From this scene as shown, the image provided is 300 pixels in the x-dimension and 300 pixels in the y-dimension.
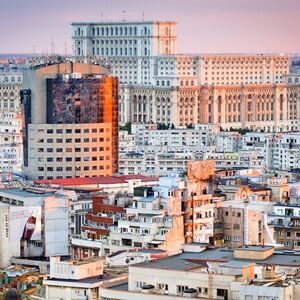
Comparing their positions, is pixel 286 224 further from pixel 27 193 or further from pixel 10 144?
pixel 10 144

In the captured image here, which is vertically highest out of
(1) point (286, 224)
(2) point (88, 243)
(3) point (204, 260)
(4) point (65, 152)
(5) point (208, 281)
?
(4) point (65, 152)

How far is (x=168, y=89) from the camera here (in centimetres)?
18938

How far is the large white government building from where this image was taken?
188500 mm

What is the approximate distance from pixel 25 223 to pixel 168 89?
11909 cm

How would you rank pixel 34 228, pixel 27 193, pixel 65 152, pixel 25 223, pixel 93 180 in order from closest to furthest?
pixel 25 223 → pixel 34 228 → pixel 27 193 → pixel 93 180 → pixel 65 152

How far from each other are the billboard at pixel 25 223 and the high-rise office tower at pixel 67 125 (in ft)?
109

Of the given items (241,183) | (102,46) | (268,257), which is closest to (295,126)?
(102,46)

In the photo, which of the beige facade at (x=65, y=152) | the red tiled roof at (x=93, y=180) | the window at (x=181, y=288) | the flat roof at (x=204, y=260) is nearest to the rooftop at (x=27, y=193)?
the red tiled roof at (x=93, y=180)

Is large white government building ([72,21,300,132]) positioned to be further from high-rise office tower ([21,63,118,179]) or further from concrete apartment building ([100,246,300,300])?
concrete apartment building ([100,246,300,300])

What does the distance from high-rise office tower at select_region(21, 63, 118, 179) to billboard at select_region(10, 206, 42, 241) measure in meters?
33.1

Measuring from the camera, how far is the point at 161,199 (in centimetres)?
6650

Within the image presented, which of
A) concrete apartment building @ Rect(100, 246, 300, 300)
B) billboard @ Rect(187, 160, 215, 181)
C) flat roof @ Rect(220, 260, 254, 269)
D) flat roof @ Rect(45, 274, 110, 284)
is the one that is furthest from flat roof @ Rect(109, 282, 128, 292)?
billboard @ Rect(187, 160, 215, 181)

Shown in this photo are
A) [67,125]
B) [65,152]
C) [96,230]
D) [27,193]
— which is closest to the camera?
[96,230]

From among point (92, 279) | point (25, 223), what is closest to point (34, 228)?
point (25, 223)
